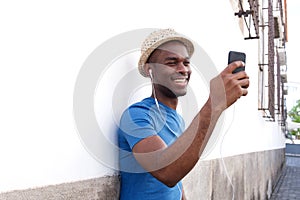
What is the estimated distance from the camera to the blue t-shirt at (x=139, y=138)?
153 centimetres

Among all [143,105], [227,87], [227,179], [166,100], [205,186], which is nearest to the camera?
[227,87]

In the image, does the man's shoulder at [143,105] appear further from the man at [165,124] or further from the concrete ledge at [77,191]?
the concrete ledge at [77,191]

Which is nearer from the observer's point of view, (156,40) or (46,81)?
(46,81)

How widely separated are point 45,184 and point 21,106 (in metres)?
0.26

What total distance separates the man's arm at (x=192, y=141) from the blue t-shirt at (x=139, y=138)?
0.08 m

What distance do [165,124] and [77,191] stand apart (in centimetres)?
46

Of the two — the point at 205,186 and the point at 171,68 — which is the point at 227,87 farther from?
the point at 205,186

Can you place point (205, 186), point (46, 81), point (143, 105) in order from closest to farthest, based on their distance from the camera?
point (46, 81)
point (143, 105)
point (205, 186)

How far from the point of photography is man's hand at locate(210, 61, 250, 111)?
55.7 inches

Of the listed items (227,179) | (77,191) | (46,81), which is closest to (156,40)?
(46,81)

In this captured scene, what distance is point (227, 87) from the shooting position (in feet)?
4.65

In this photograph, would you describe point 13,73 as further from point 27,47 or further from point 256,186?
point 256,186

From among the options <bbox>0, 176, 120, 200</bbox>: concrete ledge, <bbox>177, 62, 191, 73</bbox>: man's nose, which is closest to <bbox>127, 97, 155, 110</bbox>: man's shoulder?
<bbox>177, 62, 191, 73</bbox>: man's nose

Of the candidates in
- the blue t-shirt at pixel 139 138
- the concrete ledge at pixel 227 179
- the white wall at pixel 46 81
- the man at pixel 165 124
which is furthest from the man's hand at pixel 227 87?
the concrete ledge at pixel 227 179
